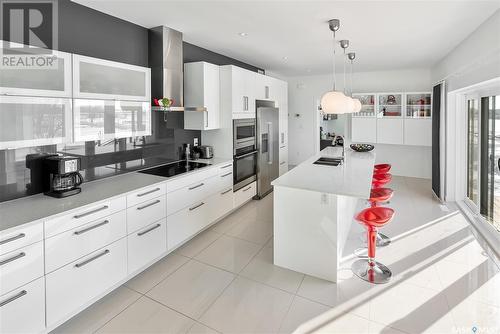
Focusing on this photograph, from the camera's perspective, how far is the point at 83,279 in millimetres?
2090

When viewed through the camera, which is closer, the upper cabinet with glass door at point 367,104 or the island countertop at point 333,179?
the island countertop at point 333,179

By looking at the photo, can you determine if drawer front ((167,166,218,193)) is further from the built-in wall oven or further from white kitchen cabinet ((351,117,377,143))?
white kitchen cabinet ((351,117,377,143))

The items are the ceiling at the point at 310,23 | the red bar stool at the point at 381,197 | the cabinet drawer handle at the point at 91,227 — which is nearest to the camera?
the cabinet drawer handle at the point at 91,227

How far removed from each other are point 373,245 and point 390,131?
4633mm

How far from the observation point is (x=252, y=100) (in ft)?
15.4

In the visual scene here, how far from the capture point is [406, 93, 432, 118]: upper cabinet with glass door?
20.2 feet

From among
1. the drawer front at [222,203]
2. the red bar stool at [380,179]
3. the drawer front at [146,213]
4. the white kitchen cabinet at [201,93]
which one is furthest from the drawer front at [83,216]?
the red bar stool at [380,179]

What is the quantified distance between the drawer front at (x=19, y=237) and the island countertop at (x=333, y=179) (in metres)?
1.85

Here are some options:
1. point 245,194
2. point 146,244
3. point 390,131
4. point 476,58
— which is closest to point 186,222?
point 146,244

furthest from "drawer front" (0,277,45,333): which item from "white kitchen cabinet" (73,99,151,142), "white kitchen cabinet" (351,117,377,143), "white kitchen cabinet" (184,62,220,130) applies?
"white kitchen cabinet" (351,117,377,143)

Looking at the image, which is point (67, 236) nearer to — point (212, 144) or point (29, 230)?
point (29, 230)

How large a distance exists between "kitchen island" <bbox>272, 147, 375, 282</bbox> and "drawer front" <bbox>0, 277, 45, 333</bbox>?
1.96 meters

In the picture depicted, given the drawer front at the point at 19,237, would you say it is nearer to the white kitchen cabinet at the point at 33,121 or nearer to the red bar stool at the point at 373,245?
the white kitchen cabinet at the point at 33,121

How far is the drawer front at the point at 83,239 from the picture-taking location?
1.88 meters
